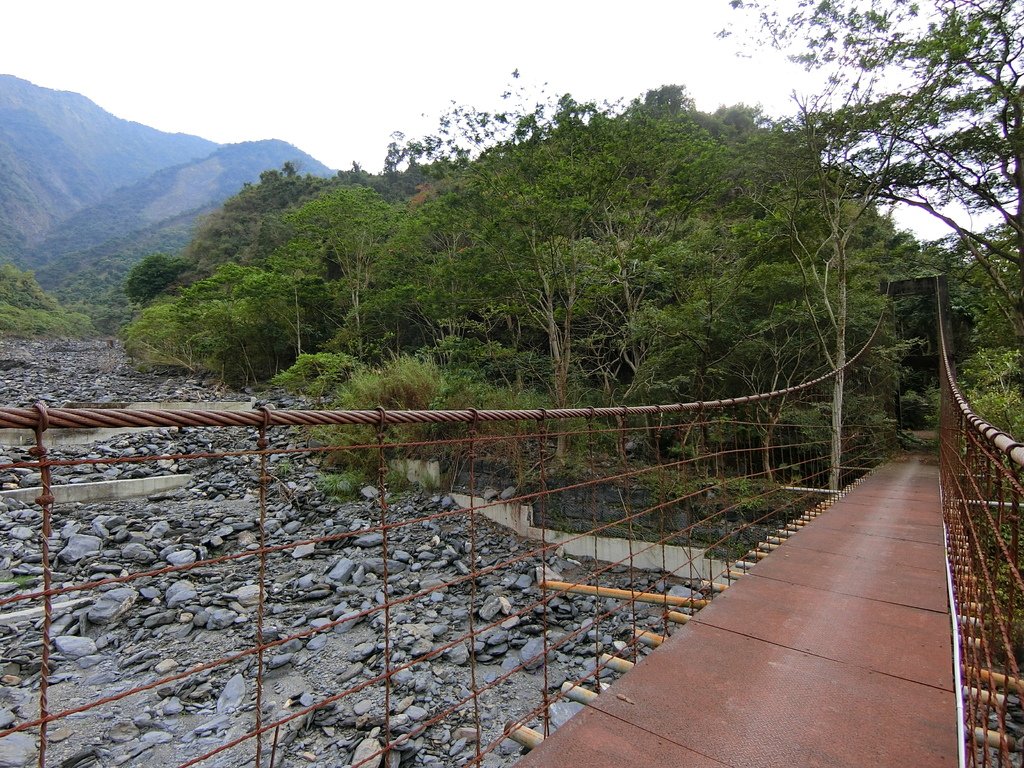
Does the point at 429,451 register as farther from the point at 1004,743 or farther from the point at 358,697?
the point at 1004,743

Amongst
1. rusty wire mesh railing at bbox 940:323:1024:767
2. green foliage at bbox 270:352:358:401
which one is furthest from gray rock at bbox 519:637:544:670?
green foliage at bbox 270:352:358:401

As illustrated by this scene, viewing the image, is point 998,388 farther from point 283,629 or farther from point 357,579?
point 283,629

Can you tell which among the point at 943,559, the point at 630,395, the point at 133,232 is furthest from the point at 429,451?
the point at 133,232

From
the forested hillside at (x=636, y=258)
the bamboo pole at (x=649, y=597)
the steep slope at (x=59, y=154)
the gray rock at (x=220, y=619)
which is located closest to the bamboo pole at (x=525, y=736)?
the bamboo pole at (x=649, y=597)

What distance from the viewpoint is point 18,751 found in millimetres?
2486

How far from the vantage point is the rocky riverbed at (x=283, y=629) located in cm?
264

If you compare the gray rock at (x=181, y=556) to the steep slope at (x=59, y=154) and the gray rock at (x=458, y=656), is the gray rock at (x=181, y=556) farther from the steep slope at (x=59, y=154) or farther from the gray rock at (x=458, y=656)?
the steep slope at (x=59, y=154)

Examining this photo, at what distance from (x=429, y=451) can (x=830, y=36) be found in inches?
262

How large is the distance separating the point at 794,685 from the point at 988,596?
549 millimetres

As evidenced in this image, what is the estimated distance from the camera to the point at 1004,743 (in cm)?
75

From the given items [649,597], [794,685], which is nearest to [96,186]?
[649,597]

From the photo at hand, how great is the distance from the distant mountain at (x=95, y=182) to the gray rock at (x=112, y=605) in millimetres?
25691

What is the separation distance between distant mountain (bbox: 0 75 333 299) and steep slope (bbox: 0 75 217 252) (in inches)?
5.7

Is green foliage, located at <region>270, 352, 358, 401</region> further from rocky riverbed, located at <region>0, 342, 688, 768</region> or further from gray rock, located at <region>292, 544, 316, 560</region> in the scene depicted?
gray rock, located at <region>292, 544, 316, 560</region>
